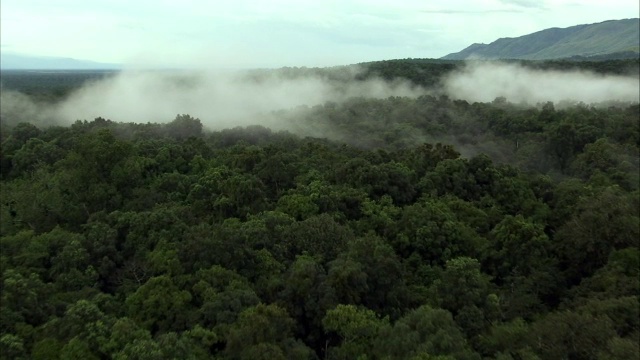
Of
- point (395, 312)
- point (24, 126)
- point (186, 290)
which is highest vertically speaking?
point (24, 126)

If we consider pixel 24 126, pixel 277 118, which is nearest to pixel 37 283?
pixel 24 126

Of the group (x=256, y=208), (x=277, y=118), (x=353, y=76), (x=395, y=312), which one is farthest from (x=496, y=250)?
(x=353, y=76)

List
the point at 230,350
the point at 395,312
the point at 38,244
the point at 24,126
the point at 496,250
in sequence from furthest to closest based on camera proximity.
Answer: the point at 24,126, the point at 496,250, the point at 38,244, the point at 395,312, the point at 230,350

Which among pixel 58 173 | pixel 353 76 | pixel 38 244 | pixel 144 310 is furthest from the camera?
pixel 353 76

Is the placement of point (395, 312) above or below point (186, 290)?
below

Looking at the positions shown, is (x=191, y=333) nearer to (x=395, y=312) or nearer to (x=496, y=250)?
(x=395, y=312)

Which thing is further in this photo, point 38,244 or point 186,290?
point 38,244
